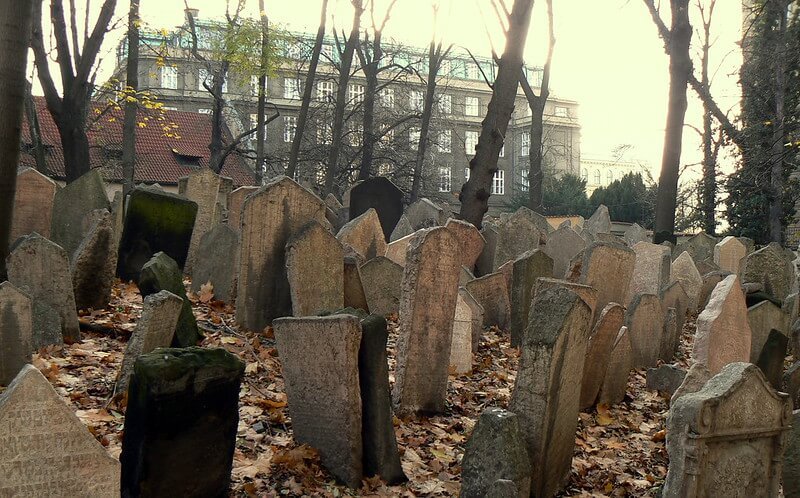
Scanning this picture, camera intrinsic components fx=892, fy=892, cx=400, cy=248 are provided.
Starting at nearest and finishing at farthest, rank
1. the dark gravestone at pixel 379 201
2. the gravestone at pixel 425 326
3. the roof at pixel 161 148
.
A: 1. the gravestone at pixel 425 326
2. the dark gravestone at pixel 379 201
3. the roof at pixel 161 148

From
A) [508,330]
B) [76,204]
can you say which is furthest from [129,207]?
[508,330]

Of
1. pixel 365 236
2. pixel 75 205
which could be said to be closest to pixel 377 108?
pixel 365 236

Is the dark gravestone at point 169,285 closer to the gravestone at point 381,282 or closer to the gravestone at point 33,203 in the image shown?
the gravestone at point 381,282

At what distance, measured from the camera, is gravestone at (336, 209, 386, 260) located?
11914mm

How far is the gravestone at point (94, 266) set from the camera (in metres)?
8.51

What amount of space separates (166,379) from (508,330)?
661cm

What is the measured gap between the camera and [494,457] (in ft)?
17.7

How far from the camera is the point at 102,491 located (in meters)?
4.10

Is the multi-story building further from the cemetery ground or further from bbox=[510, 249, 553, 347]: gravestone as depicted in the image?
the cemetery ground

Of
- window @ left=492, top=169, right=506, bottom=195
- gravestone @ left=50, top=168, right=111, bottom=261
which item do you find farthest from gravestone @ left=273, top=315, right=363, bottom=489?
window @ left=492, top=169, right=506, bottom=195

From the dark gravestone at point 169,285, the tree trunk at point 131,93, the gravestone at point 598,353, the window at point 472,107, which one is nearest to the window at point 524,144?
the window at point 472,107

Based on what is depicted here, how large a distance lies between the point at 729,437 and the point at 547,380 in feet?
3.89

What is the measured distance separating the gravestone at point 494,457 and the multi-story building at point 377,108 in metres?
14.6

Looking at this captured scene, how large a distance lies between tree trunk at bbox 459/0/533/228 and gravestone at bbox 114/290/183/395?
9.00 meters
